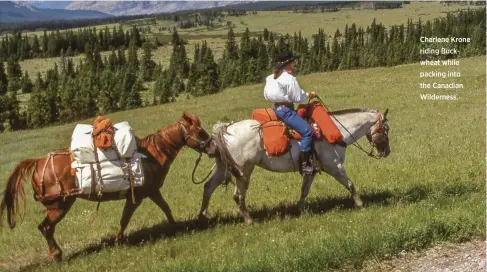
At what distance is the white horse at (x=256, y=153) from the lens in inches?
401

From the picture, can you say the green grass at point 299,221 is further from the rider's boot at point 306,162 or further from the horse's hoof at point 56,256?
the rider's boot at point 306,162

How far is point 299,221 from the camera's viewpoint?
9.85m

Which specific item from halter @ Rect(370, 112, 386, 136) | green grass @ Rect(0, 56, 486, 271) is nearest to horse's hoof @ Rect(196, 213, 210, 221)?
green grass @ Rect(0, 56, 486, 271)

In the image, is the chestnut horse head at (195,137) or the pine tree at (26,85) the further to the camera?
the pine tree at (26,85)

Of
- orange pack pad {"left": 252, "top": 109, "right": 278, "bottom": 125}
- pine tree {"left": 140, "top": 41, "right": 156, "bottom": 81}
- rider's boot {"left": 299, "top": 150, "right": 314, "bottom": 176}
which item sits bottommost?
pine tree {"left": 140, "top": 41, "right": 156, "bottom": 81}

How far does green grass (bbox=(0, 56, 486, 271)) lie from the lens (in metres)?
7.66

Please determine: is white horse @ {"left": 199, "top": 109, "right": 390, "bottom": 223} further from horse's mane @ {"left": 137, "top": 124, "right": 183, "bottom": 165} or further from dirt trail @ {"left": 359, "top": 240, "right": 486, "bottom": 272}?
dirt trail @ {"left": 359, "top": 240, "right": 486, "bottom": 272}

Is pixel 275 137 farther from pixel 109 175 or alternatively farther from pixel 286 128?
pixel 109 175

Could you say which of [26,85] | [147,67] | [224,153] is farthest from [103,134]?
[147,67]

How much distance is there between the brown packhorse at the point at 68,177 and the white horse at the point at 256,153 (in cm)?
43

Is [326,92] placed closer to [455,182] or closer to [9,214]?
[455,182]

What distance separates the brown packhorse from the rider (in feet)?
5.17

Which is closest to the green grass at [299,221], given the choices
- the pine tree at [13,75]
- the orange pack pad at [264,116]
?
the orange pack pad at [264,116]

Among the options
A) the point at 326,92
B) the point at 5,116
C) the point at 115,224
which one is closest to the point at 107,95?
→ the point at 5,116
